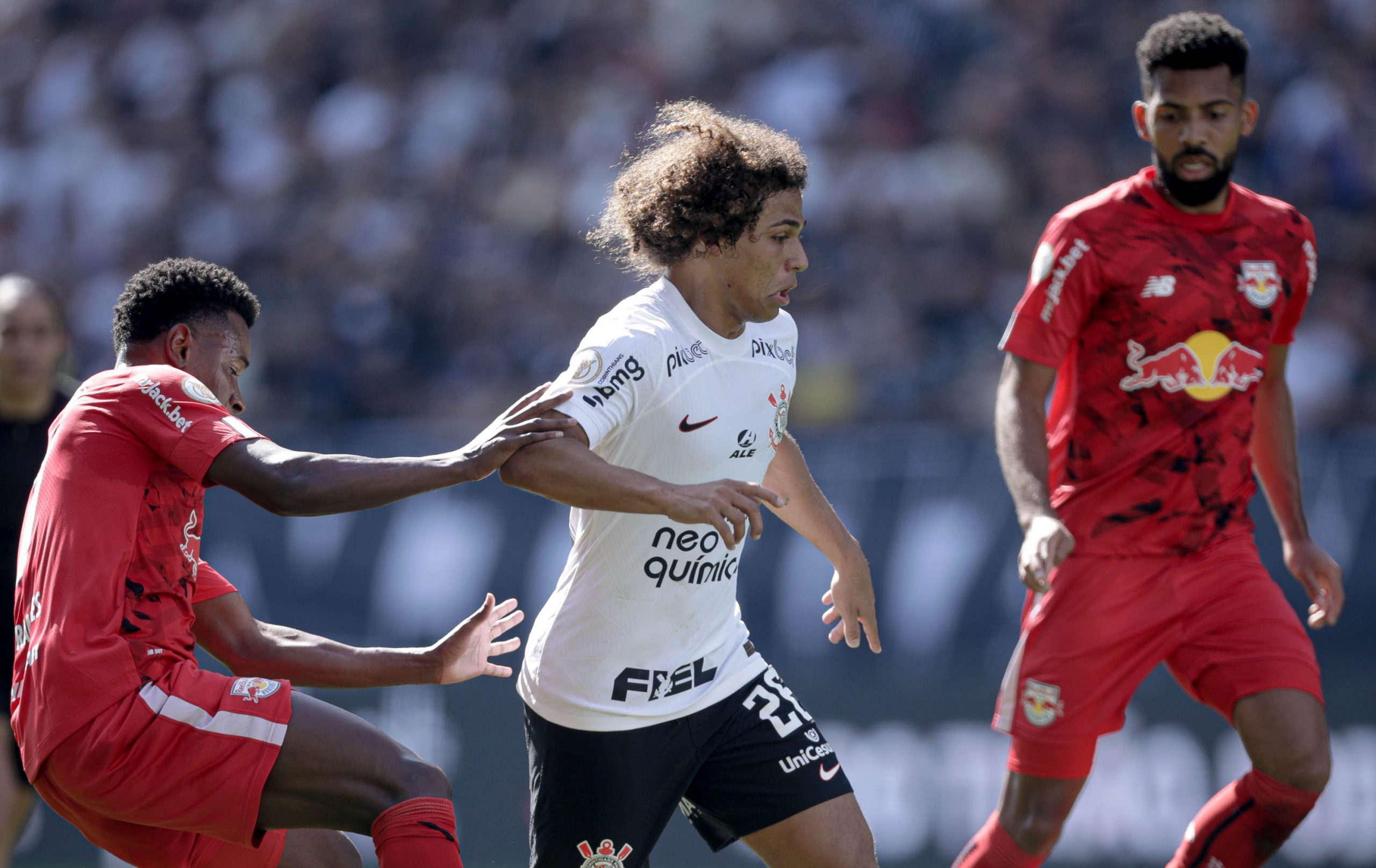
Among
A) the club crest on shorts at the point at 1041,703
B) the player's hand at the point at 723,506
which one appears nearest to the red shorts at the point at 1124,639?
the club crest on shorts at the point at 1041,703

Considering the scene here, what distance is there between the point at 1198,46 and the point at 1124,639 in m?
1.91

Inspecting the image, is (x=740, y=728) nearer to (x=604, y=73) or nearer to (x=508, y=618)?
(x=508, y=618)

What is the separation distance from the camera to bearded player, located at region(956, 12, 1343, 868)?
Result: 15.2 ft

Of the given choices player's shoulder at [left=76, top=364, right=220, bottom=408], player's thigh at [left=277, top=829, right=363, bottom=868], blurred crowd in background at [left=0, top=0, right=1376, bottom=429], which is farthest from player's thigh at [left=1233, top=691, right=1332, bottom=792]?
blurred crowd in background at [left=0, top=0, right=1376, bottom=429]

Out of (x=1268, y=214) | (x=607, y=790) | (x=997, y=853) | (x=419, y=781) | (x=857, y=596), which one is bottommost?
(x=997, y=853)

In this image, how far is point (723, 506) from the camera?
3502mm

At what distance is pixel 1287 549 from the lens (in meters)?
5.03

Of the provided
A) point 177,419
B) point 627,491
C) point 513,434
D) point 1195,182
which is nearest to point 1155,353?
point 1195,182

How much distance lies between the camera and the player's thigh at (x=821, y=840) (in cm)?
411

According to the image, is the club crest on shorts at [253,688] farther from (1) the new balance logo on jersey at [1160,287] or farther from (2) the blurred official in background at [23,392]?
(1) the new balance logo on jersey at [1160,287]

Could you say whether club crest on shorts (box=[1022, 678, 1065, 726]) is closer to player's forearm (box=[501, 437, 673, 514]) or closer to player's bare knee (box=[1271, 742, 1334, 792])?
player's bare knee (box=[1271, 742, 1334, 792])

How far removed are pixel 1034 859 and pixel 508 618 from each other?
1861 millimetres

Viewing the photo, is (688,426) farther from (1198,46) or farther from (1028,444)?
(1198,46)

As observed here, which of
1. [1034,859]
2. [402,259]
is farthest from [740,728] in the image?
[402,259]
